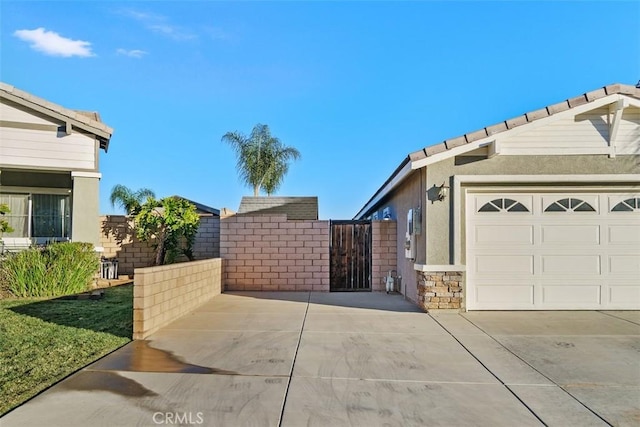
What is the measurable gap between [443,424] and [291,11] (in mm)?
9763

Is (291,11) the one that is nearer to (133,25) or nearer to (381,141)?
(133,25)

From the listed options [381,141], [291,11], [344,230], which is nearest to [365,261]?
[344,230]

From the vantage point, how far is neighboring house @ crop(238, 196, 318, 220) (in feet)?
47.4

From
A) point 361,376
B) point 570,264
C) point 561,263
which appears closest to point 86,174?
point 361,376

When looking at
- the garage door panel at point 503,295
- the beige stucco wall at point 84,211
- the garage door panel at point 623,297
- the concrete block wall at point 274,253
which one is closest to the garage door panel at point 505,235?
the garage door panel at point 503,295

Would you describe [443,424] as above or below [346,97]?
below

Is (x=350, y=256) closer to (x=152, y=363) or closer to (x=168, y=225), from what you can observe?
(x=168, y=225)

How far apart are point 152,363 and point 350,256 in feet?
25.3

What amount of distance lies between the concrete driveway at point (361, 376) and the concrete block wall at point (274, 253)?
14.2 ft

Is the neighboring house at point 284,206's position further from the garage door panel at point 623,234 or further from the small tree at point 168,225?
the garage door panel at point 623,234

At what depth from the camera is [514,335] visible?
6.42 metres

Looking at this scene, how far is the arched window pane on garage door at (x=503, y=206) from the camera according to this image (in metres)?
8.52

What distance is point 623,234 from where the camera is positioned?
8.42 meters

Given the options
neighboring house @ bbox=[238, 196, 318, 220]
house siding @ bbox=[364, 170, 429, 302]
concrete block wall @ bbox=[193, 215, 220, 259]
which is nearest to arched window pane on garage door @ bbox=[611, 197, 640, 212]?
house siding @ bbox=[364, 170, 429, 302]
